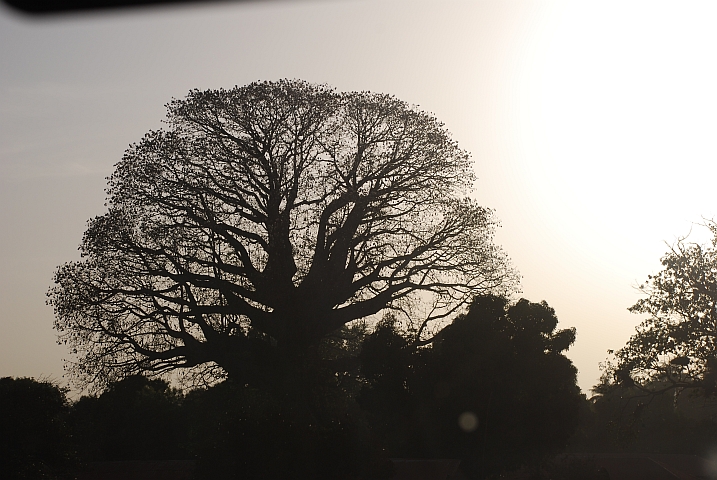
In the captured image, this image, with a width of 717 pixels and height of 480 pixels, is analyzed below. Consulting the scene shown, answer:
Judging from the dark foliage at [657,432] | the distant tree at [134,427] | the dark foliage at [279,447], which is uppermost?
the distant tree at [134,427]

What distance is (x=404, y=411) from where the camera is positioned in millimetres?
21500

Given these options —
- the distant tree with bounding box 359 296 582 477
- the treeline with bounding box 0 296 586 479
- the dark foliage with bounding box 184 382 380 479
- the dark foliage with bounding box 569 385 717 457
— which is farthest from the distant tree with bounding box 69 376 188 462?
the dark foliage with bounding box 569 385 717 457

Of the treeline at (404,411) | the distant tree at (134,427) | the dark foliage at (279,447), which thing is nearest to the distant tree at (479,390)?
the treeline at (404,411)

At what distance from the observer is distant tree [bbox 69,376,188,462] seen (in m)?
27.3

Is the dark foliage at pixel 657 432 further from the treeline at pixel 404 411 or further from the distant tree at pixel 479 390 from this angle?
the treeline at pixel 404 411

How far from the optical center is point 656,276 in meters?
24.0

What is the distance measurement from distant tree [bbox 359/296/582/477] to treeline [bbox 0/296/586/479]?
0.03 meters

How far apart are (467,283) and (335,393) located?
6.22 meters

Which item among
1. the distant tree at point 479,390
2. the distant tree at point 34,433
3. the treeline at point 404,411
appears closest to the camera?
the distant tree at point 34,433

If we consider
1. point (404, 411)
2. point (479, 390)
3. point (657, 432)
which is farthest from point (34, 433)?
point (657, 432)

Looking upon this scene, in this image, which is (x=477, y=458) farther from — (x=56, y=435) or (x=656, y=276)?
(x=56, y=435)

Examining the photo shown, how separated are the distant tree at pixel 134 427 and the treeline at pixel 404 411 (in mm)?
2129

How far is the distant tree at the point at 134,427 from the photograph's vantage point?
27.3 m

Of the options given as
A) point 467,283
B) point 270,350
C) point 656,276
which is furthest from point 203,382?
point 656,276
